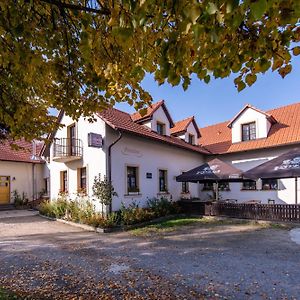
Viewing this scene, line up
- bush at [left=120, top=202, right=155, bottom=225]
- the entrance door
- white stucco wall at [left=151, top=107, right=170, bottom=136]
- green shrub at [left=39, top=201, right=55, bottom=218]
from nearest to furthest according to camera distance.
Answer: bush at [left=120, top=202, right=155, bottom=225] → green shrub at [left=39, top=201, right=55, bottom=218] → white stucco wall at [left=151, top=107, right=170, bottom=136] → the entrance door

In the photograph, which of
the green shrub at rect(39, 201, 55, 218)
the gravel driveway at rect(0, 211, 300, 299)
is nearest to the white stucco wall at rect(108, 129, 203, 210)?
the gravel driveway at rect(0, 211, 300, 299)

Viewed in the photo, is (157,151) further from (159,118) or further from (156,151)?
(159,118)

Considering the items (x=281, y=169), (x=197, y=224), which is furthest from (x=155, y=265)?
(x=281, y=169)

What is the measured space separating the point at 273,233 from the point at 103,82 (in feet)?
29.4

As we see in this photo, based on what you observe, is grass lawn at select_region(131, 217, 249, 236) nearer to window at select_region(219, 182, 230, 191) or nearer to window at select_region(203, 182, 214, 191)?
window at select_region(219, 182, 230, 191)

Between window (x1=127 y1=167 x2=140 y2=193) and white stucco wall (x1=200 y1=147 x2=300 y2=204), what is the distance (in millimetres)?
7199

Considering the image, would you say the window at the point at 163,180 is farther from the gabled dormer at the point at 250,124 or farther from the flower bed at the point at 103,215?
the gabled dormer at the point at 250,124

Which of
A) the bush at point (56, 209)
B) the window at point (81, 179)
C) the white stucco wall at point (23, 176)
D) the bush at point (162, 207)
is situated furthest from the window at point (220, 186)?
the white stucco wall at point (23, 176)

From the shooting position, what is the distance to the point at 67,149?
52.2 ft

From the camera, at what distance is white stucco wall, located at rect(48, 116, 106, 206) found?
14.2 m

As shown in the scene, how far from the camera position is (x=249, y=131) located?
19328 mm

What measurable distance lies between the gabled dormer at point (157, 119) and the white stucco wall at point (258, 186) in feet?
15.8

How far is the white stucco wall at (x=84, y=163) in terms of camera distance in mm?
14156

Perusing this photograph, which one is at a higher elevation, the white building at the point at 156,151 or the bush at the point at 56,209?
the white building at the point at 156,151
